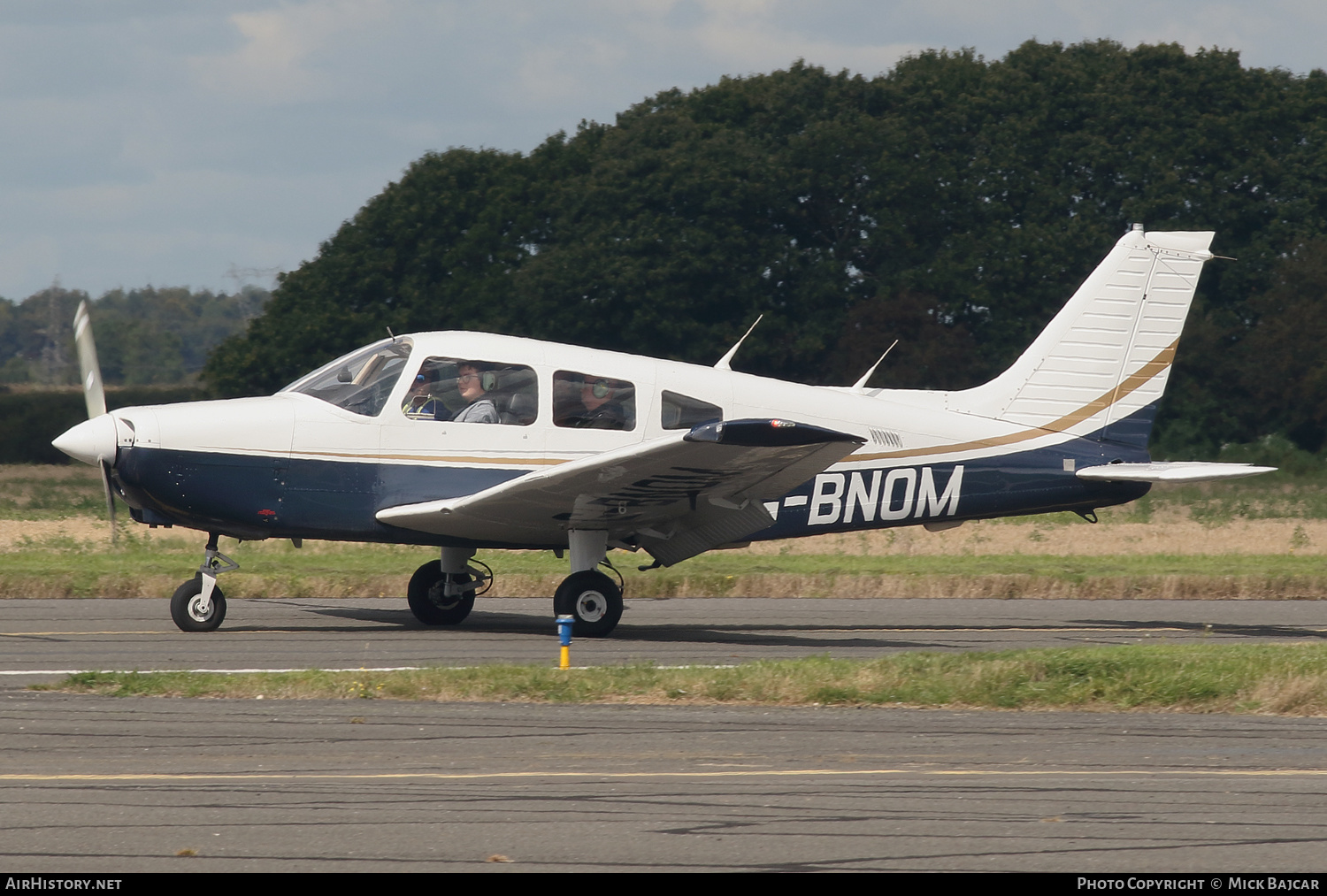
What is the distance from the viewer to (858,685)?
30.6 ft

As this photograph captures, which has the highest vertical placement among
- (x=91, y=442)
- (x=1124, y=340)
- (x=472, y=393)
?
(x=1124, y=340)

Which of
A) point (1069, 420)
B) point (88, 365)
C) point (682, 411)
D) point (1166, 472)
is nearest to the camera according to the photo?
point (88, 365)

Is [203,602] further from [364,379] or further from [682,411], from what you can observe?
[682,411]

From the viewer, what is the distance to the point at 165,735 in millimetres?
7719

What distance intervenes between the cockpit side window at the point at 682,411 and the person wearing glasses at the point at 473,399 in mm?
1447

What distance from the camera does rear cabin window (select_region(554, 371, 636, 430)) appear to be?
12.9 metres

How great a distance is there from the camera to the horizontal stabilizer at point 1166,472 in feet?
44.0

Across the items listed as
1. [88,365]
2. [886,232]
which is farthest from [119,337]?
[88,365]

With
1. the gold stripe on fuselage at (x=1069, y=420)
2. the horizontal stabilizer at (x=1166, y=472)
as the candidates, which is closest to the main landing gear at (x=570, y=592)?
the gold stripe on fuselage at (x=1069, y=420)

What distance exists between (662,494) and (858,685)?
11.2ft

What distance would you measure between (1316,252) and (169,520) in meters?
39.5

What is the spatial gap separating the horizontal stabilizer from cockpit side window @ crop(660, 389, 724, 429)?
374 centimetres

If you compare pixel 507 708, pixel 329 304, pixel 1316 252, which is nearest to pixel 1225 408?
pixel 1316 252
